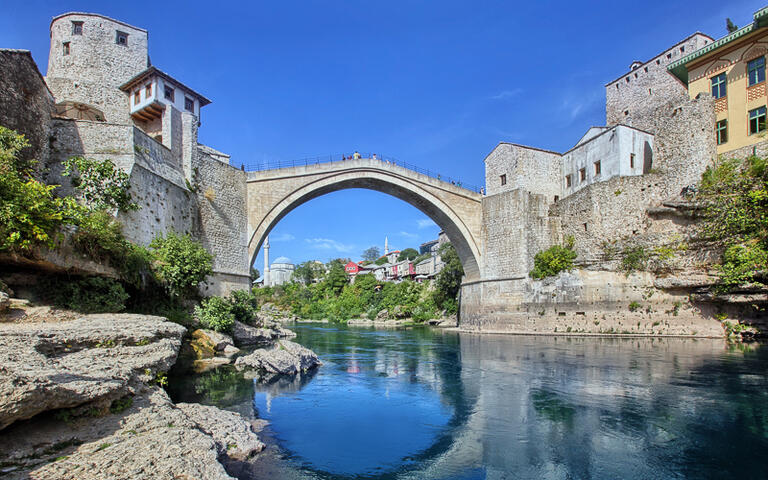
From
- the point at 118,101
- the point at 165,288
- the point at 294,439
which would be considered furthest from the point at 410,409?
the point at 118,101

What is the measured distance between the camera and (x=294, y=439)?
5414 mm

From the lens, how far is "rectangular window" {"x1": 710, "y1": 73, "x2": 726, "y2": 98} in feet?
51.3

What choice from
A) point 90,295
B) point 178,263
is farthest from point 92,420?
point 178,263

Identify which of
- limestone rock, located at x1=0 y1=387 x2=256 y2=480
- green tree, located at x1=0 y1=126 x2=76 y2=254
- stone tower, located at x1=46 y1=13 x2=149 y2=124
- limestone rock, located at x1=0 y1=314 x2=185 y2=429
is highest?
stone tower, located at x1=46 y1=13 x2=149 y2=124

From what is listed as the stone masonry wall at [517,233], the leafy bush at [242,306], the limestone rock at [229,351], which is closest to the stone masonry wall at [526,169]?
the stone masonry wall at [517,233]

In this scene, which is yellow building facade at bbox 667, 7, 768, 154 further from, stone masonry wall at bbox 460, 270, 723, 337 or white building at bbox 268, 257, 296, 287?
white building at bbox 268, 257, 296, 287

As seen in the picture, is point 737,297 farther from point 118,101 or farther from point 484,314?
point 118,101

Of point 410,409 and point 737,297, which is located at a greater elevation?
point 737,297

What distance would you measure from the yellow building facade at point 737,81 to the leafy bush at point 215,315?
719 inches

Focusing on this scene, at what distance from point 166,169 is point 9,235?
30.0 feet

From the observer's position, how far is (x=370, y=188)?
22.5m

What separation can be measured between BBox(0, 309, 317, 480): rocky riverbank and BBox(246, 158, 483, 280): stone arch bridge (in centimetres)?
1338

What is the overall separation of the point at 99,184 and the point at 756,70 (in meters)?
21.1

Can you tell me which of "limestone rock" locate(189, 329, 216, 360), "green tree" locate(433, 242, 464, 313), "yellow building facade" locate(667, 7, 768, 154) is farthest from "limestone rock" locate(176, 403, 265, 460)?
"green tree" locate(433, 242, 464, 313)
